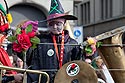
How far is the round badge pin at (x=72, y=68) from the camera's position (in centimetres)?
421

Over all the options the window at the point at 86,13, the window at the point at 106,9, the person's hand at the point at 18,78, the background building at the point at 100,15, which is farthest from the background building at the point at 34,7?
the window at the point at 86,13

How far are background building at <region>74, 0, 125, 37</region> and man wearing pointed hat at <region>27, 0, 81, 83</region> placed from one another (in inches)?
861

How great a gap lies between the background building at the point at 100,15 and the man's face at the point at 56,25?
21.9 m

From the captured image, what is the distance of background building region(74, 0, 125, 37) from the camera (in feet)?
91.7

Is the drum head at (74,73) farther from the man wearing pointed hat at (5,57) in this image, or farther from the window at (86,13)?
the window at (86,13)

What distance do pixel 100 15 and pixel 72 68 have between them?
88.7 ft

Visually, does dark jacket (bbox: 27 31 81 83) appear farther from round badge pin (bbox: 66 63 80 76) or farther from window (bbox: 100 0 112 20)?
window (bbox: 100 0 112 20)

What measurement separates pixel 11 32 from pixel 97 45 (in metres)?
0.92

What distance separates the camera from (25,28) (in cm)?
441

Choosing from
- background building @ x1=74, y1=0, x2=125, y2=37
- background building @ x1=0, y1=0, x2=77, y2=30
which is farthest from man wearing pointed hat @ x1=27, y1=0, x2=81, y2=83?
background building @ x1=74, y1=0, x2=125, y2=37

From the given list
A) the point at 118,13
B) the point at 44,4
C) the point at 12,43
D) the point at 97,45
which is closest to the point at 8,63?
the point at 12,43

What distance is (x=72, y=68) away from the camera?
165 inches

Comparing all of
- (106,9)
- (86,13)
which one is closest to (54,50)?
(106,9)

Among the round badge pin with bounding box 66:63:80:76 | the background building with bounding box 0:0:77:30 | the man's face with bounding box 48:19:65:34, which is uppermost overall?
the background building with bounding box 0:0:77:30
